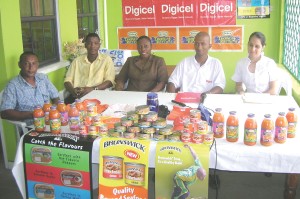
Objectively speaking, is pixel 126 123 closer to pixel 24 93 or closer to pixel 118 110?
pixel 118 110

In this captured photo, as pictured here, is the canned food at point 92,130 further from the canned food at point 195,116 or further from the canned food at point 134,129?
the canned food at point 195,116

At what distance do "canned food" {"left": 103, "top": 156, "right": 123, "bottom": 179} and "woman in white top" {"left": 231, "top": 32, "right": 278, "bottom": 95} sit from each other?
171cm

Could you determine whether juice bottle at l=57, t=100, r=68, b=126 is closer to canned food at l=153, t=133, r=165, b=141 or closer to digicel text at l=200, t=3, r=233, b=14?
canned food at l=153, t=133, r=165, b=141

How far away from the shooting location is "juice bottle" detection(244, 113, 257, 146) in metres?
1.91

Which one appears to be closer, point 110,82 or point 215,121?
point 215,121

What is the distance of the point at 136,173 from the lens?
2.00 metres

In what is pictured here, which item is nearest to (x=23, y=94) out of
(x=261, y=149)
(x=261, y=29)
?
(x=261, y=149)

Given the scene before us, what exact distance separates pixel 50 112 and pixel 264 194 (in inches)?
69.2

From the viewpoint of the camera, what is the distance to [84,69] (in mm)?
4066

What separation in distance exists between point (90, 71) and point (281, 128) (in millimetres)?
2541

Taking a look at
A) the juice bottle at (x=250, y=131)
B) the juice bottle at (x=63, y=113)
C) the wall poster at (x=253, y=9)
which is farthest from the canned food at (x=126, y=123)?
the wall poster at (x=253, y=9)

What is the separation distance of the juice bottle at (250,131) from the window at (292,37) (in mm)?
2493

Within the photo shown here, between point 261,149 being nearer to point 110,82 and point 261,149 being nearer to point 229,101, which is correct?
point 229,101

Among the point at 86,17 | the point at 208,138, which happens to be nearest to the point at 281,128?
the point at 208,138
